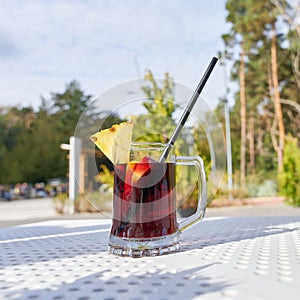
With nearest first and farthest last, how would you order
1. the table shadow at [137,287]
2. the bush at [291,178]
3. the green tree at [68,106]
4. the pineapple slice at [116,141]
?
the table shadow at [137,287] → the pineapple slice at [116,141] → the bush at [291,178] → the green tree at [68,106]

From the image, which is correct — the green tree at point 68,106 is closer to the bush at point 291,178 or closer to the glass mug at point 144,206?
the bush at point 291,178

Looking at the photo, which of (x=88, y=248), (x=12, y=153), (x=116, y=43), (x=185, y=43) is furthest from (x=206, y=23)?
(x=12, y=153)

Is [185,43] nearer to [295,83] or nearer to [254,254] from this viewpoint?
[295,83]

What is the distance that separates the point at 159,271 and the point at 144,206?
156 mm

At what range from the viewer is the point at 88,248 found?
75 centimetres

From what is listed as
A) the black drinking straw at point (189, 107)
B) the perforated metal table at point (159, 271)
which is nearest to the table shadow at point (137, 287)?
the perforated metal table at point (159, 271)

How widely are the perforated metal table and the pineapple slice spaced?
19 centimetres

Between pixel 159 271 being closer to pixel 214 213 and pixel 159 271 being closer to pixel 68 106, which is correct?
pixel 214 213

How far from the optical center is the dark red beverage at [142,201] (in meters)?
0.66

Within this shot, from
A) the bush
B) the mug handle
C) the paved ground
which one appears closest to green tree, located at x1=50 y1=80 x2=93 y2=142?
the paved ground

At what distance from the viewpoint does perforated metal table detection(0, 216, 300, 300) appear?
422 mm

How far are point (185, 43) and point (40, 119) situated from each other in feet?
42.2

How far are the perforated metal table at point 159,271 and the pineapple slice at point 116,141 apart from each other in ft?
0.61

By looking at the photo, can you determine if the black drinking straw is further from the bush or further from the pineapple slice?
the bush
